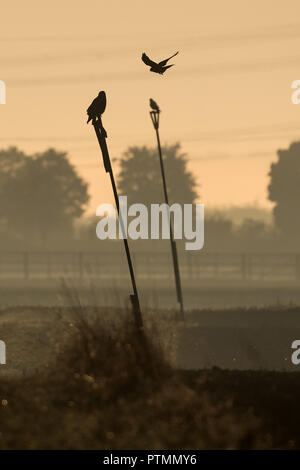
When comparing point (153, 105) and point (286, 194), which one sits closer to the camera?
point (153, 105)

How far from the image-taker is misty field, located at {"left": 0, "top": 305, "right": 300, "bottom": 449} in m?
8.74

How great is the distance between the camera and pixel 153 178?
252ft

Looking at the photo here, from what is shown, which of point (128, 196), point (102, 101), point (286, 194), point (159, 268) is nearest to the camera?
point (102, 101)

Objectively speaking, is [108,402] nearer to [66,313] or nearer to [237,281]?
[66,313]

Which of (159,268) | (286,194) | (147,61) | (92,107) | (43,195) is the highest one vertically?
(43,195)

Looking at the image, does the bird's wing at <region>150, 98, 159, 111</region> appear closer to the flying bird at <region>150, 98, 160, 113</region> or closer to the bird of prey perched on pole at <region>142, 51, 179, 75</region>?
the flying bird at <region>150, 98, 160, 113</region>

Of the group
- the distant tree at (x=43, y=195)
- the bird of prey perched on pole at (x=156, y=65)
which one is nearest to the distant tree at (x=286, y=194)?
the distant tree at (x=43, y=195)

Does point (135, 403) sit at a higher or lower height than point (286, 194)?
lower

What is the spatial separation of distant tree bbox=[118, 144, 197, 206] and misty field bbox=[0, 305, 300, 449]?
62408 millimetres

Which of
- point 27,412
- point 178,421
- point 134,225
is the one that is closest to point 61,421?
point 27,412

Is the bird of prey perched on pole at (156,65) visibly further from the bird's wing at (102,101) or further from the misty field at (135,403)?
the misty field at (135,403)

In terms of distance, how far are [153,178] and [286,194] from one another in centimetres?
1290

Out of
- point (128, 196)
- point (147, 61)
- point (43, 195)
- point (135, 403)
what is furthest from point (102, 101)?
point (128, 196)

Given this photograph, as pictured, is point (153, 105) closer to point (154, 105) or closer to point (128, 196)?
point (154, 105)
